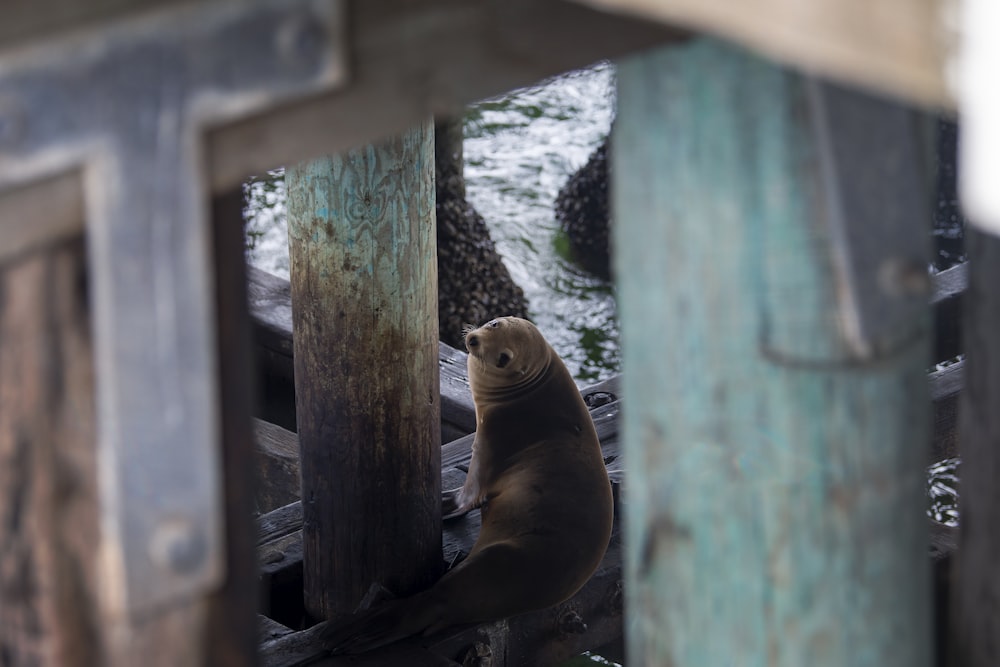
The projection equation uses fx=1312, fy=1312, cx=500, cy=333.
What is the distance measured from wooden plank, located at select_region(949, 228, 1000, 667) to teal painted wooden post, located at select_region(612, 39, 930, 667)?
0.35 metres

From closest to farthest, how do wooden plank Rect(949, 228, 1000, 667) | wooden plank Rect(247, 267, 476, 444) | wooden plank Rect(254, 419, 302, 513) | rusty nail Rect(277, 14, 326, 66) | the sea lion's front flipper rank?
rusty nail Rect(277, 14, 326, 66) < wooden plank Rect(949, 228, 1000, 667) < the sea lion's front flipper < wooden plank Rect(254, 419, 302, 513) < wooden plank Rect(247, 267, 476, 444)

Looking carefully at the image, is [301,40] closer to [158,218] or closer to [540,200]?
[158,218]

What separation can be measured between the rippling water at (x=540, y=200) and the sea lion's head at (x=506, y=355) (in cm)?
232

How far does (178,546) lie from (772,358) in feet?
1.90

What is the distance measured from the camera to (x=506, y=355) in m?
4.25

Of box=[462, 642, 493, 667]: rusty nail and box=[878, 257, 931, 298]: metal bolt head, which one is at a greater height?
box=[878, 257, 931, 298]: metal bolt head

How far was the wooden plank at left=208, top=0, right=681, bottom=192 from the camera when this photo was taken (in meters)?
1.14

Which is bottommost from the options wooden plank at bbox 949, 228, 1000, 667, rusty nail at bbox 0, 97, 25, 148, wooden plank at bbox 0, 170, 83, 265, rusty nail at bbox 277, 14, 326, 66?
wooden plank at bbox 949, 228, 1000, 667

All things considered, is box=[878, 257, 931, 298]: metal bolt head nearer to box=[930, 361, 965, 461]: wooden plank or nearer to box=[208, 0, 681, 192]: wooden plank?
box=[208, 0, 681, 192]: wooden plank

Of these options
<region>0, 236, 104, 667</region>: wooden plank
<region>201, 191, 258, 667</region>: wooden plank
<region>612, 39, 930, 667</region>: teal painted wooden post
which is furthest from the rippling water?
<region>0, 236, 104, 667</region>: wooden plank

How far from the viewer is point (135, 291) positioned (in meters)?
1.06

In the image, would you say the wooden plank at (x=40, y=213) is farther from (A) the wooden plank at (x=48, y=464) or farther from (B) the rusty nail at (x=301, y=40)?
(B) the rusty nail at (x=301, y=40)

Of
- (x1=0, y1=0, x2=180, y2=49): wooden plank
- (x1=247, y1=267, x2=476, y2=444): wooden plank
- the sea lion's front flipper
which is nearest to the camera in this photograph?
(x1=0, y1=0, x2=180, y2=49): wooden plank

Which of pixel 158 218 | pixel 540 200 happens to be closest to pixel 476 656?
pixel 158 218
